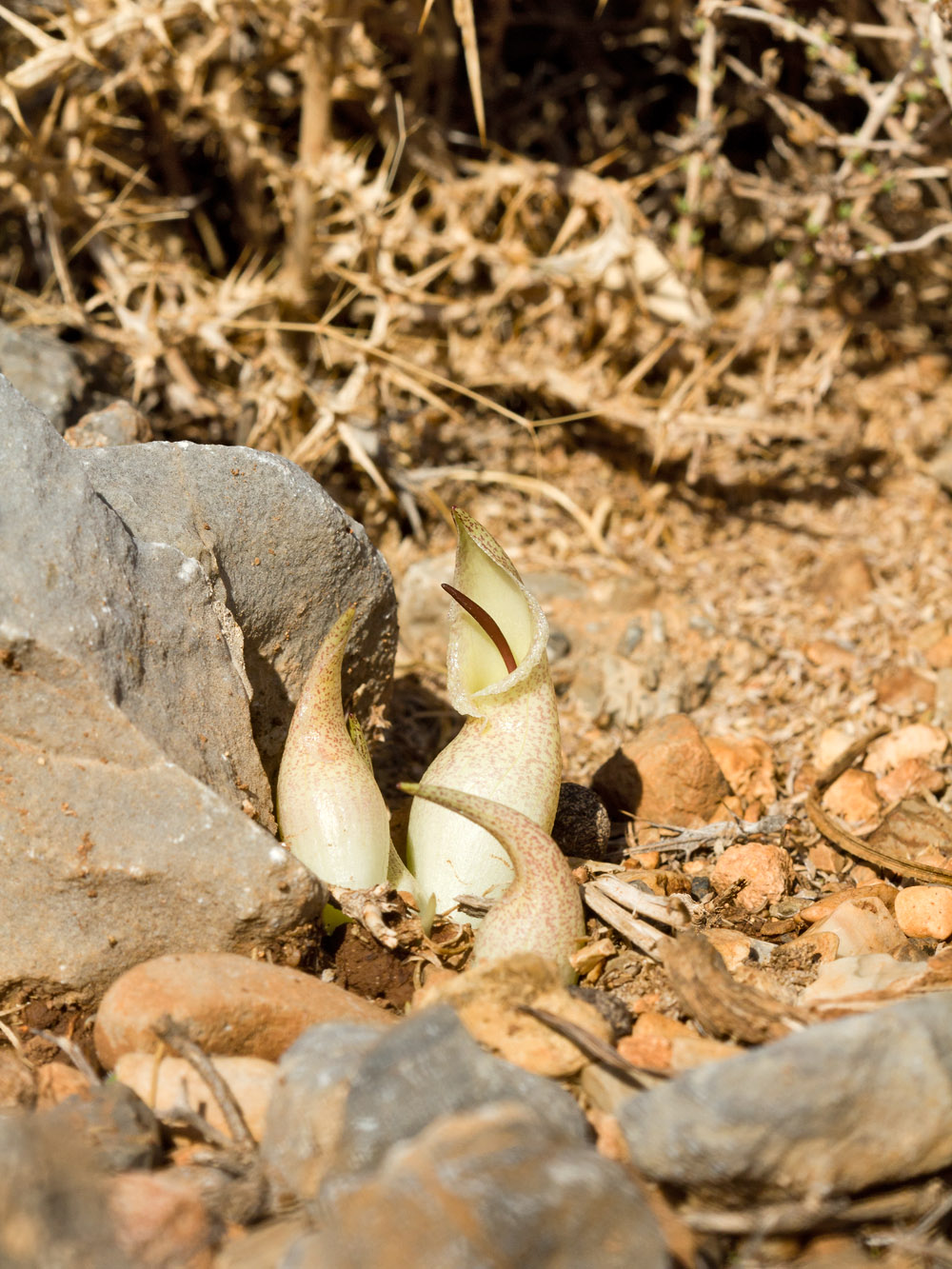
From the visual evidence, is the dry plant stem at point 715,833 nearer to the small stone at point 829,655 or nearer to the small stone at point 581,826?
the small stone at point 581,826

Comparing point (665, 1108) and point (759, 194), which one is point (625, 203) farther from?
point (665, 1108)

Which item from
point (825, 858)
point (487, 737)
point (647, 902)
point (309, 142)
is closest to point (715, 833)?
point (825, 858)

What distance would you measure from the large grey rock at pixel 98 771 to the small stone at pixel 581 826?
2.88ft

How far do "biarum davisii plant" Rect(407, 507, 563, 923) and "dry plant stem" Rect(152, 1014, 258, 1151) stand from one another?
0.74 m

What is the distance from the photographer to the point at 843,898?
276 centimetres

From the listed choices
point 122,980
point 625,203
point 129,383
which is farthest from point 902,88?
point 122,980

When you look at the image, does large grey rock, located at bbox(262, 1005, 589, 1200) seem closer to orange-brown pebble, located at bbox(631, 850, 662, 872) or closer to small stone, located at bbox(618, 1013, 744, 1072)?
small stone, located at bbox(618, 1013, 744, 1072)

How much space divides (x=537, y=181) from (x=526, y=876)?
3355 mm

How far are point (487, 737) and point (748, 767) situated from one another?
4.06 ft

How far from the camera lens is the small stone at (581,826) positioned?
293cm

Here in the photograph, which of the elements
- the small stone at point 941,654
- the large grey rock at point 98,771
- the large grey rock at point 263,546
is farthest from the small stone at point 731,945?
the small stone at point 941,654

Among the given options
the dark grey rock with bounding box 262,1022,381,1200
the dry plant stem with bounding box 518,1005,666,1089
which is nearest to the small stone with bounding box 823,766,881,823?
the dry plant stem with bounding box 518,1005,666,1089

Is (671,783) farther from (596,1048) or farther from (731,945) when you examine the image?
(596,1048)

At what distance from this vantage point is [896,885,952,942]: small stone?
2600 mm
